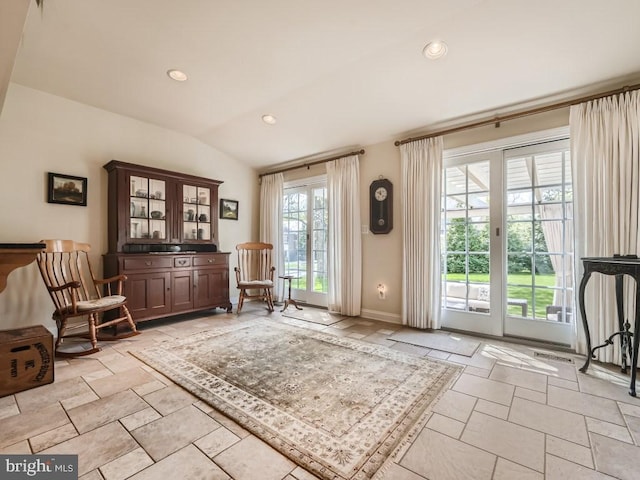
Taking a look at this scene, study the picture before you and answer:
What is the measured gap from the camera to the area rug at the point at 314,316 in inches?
149

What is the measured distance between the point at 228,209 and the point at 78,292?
2.27 m

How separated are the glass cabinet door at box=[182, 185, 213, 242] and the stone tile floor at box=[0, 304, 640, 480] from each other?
2084 mm

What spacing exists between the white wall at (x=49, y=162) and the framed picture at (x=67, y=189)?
2.4 inches

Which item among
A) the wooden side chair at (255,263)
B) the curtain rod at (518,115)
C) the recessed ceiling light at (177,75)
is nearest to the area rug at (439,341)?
the wooden side chair at (255,263)

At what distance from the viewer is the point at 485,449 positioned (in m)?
1.40

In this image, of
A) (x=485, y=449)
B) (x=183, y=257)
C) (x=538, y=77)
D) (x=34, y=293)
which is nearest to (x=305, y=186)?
(x=183, y=257)

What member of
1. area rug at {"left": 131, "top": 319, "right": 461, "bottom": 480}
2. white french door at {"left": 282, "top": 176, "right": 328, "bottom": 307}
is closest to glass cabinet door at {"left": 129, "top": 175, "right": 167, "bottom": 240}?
area rug at {"left": 131, "top": 319, "right": 461, "bottom": 480}

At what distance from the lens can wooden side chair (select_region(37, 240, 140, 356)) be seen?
2.66 meters

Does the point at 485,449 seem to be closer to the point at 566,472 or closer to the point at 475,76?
the point at 566,472

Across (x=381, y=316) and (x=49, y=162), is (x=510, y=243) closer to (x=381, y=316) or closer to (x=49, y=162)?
(x=381, y=316)

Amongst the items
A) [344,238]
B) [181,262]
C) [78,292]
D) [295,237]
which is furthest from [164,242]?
[344,238]

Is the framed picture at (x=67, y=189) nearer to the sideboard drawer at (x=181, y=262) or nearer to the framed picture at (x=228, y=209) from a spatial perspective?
the sideboard drawer at (x=181, y=262)

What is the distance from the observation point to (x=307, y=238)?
4695 mm

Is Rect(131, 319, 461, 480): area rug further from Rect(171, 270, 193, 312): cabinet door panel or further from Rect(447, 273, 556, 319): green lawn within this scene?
Rect(447, 273, 556, 319): green lawn
